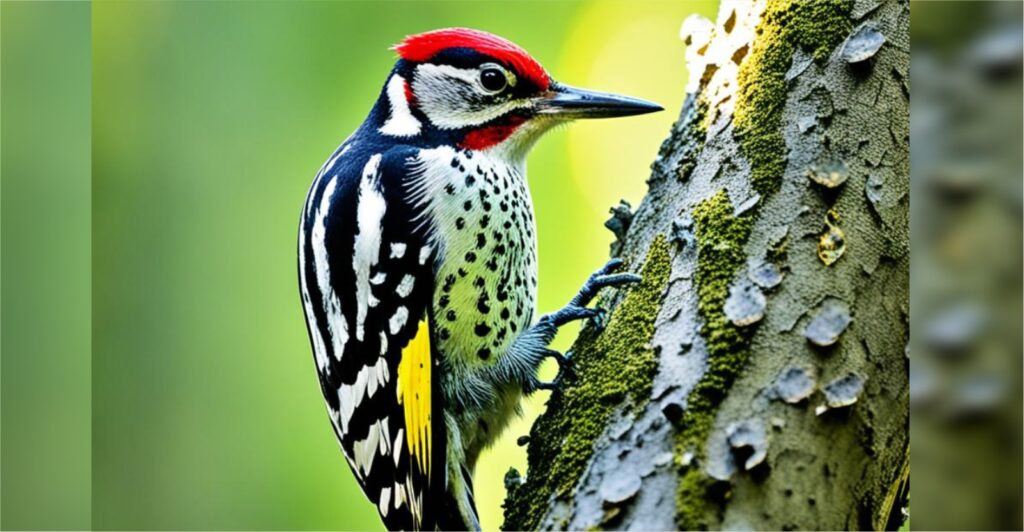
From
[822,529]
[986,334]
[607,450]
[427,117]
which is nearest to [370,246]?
[427,117]

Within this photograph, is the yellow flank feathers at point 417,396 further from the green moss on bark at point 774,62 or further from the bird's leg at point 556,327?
the green moss on bark at point 774,62

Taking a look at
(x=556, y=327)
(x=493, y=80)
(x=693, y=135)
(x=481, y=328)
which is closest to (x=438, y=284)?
(x=481, y=328)

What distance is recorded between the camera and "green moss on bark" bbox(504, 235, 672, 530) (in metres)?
1.47

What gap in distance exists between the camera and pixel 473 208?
1.84 metres

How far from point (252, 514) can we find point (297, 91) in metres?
0.93

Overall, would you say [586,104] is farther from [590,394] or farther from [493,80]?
[590,394]

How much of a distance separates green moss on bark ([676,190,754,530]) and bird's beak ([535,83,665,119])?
1.16ft

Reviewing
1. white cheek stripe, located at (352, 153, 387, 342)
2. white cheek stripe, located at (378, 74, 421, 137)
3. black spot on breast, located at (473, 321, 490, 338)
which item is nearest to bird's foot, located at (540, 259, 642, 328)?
black spot on breast, located at (473, 321, 490, 338)

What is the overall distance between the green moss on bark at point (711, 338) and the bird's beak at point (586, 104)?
0.35 meters

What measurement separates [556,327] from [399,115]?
22.7 inches

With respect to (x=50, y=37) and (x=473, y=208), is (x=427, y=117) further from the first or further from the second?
(x=50, y=37)

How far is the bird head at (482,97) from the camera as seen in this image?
1.93 meters

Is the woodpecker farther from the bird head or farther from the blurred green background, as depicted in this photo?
the blurred green background

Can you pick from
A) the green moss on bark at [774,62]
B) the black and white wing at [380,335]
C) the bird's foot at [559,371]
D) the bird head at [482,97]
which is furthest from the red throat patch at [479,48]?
the bird's foot at [559,371]
